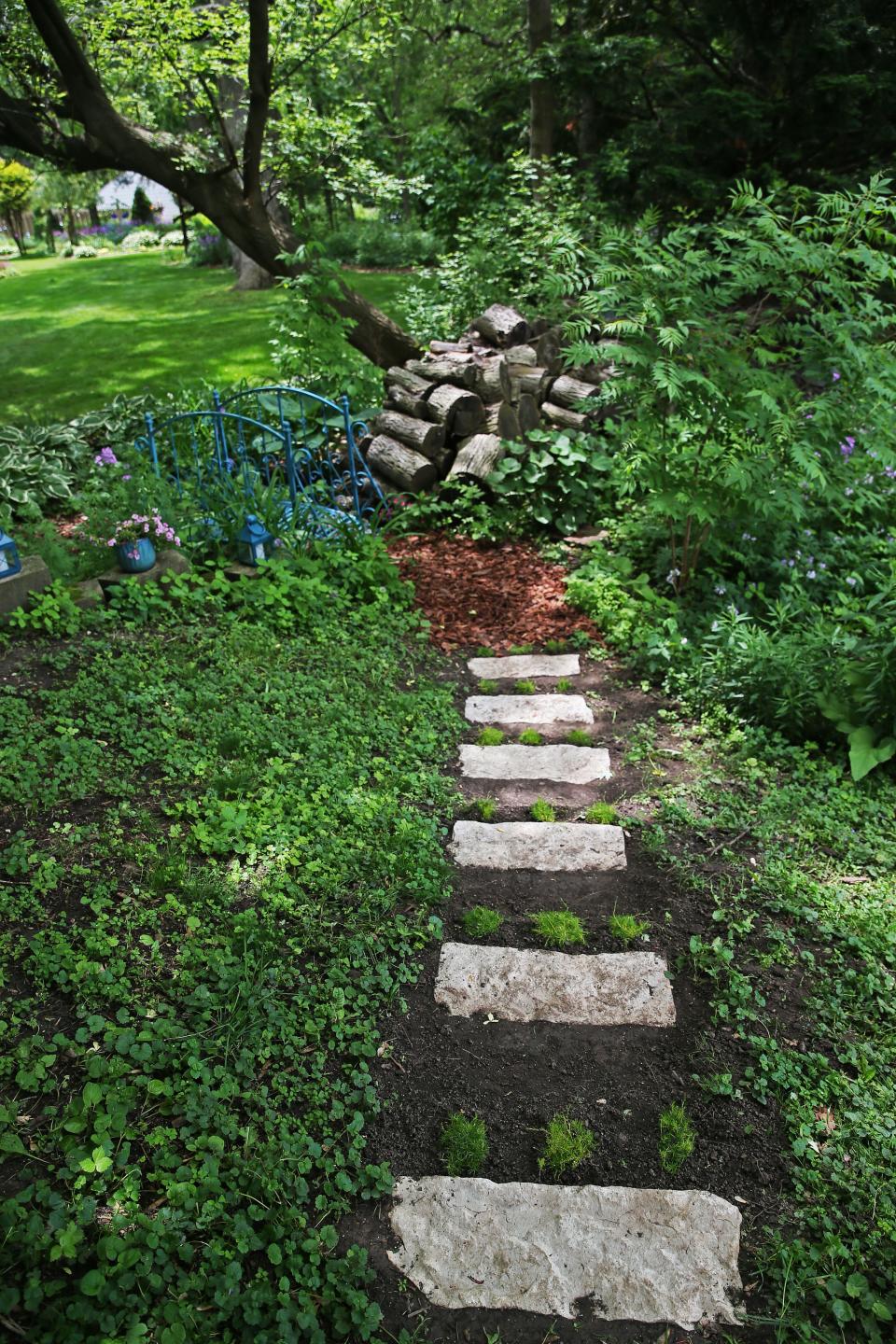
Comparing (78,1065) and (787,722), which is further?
(787,722)

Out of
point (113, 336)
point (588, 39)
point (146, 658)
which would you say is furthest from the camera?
point (113, 336)

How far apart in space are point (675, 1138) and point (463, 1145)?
0.55 meters

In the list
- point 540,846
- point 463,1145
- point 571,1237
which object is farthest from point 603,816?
point 571,1237

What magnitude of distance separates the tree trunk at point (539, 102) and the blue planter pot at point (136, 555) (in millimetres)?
7873

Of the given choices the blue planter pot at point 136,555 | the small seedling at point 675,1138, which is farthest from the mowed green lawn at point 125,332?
the small seedling at point 675,1138

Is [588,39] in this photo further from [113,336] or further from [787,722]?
[787,722]

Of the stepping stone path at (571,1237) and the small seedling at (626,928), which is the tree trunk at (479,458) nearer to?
the small seedling at (626,928)

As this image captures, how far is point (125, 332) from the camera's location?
1285 cm

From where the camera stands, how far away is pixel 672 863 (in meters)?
3.36

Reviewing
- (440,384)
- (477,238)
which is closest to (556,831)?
(440,384)

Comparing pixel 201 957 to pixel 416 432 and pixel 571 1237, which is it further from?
pixel 416 432

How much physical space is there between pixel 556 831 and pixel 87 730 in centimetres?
198

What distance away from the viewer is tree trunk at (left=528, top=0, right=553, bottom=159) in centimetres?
1057

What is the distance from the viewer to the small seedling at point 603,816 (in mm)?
3645
